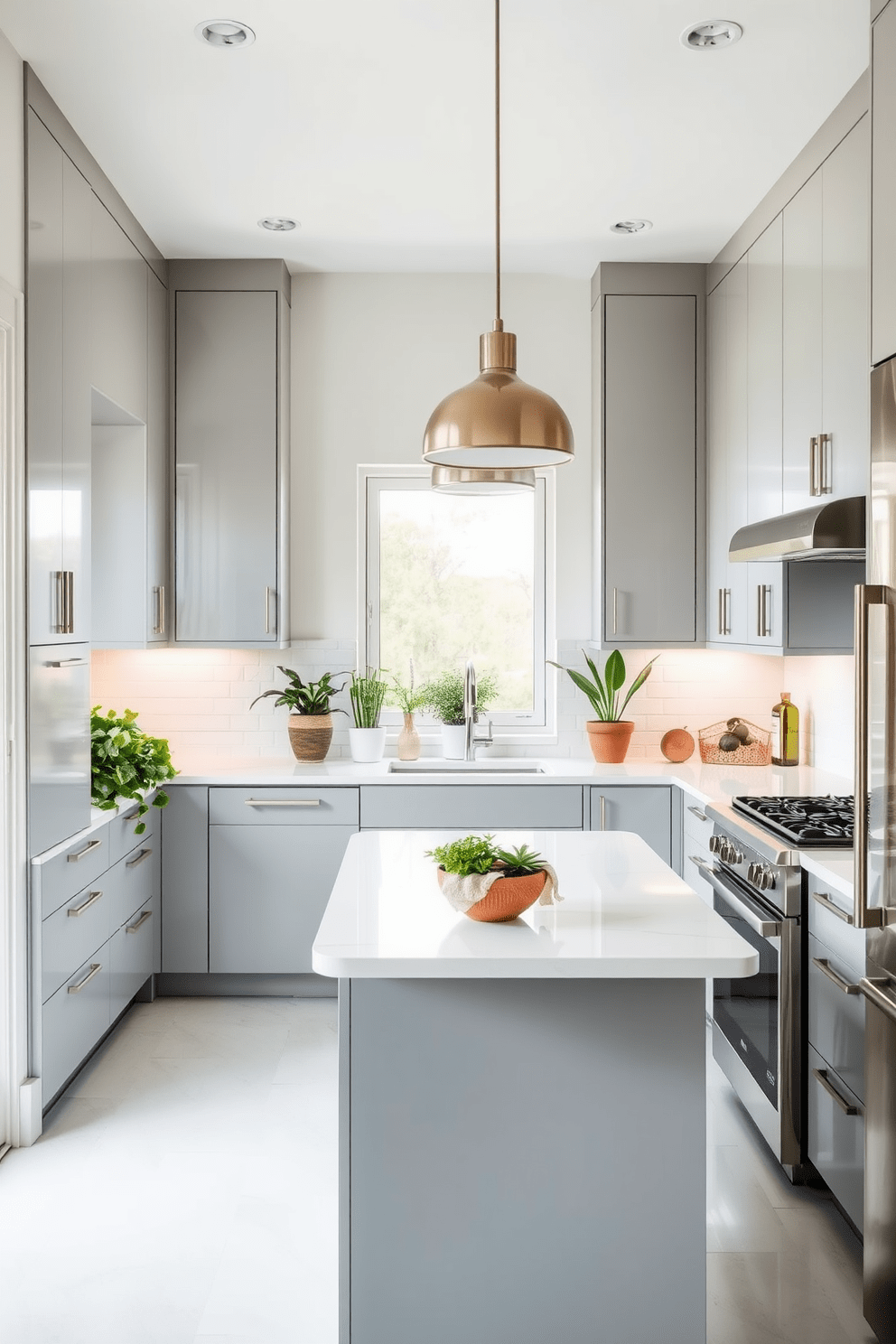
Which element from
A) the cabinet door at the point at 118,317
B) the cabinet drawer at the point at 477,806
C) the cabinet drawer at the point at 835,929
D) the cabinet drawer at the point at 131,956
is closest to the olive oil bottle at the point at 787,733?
the cabinet drawer at the point at 477,806

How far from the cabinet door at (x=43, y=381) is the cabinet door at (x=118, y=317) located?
365 mm

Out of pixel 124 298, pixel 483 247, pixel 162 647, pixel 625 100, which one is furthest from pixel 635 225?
pixel 162 647

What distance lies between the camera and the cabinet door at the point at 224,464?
4.42 metres

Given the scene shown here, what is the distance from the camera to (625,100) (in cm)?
304

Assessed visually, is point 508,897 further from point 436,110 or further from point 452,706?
point 452,706

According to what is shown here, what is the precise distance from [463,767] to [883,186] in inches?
112

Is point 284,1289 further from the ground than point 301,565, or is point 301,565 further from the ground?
point 301,565

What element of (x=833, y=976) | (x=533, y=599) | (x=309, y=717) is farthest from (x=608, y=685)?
(x=833, y=976)

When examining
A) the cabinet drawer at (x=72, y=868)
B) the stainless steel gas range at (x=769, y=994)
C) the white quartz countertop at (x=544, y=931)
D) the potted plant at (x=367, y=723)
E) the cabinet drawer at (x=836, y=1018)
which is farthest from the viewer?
the potted plant at (x=367, y=723)

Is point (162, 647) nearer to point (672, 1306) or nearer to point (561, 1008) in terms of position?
point (561, 1008)

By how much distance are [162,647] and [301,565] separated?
0.71 metres

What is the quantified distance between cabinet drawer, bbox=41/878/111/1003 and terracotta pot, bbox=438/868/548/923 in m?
1.53

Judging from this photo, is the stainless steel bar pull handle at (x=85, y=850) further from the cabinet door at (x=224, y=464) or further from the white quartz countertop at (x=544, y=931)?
the cabinet door at (x=224, y=464)

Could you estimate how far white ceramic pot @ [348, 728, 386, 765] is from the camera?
451cm
